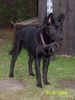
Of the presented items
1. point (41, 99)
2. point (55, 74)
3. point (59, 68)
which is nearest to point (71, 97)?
point (41, 99)

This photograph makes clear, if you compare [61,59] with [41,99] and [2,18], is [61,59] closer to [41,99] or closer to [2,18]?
[41,99]

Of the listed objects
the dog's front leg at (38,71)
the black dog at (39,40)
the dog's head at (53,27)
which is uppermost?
the dog's head at (53,27)

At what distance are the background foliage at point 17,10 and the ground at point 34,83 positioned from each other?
6.99 metres

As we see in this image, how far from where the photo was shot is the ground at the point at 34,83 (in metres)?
7.59

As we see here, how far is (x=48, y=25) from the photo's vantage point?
7598mm

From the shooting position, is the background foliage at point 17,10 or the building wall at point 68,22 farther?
the background foliage at point 17,10

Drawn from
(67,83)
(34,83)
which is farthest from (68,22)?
(34,83)

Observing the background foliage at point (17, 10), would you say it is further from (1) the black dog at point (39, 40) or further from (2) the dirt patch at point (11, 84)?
(2) the dirt patch at point (11, 84)

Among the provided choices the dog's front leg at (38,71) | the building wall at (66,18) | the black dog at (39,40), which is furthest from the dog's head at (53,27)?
the building wall at (66,18)

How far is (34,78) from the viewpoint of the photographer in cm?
884

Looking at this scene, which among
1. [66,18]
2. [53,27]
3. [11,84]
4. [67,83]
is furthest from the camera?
[66,18]

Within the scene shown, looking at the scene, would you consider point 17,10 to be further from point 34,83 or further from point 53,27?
point 53,27

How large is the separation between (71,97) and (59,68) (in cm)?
241

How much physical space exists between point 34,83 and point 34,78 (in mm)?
428
